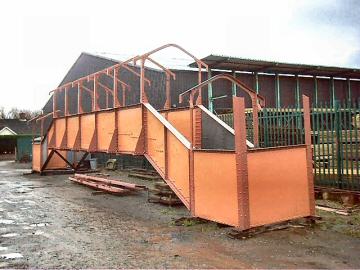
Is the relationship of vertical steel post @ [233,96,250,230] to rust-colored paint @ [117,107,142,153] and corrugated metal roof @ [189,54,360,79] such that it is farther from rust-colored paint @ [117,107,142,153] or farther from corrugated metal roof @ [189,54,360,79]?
corrugated metal roof @ [189,54,360,79]

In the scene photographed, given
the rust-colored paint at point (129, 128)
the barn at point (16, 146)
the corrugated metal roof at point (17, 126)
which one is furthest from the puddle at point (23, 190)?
the corrugated metal roof at point (17, 126)

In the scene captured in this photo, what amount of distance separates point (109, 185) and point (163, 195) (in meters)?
4.07

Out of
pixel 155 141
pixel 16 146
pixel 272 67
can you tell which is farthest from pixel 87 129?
pixel 16 146

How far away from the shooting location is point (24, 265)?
5.04 meters

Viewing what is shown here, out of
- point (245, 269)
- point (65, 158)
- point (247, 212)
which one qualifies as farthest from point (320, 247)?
point (65, 158)

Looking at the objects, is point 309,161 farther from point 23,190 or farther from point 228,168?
point 23,190

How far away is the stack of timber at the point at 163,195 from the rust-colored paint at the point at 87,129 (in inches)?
134

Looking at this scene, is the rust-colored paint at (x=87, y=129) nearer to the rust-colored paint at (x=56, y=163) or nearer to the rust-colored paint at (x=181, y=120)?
the rust-colored paint at (x=181, y=120)

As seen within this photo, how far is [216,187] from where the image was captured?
21.5ft

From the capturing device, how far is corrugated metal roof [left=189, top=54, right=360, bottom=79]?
18.9 metres

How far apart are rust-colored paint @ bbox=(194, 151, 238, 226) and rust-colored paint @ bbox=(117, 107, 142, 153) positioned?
291 centimetres

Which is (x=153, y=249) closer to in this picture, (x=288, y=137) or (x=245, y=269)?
(x=245, y=269)

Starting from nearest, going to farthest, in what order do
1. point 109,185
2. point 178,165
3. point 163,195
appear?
point 178,165 → point 163,195 → point 109,185

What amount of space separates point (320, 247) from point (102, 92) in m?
19.8
